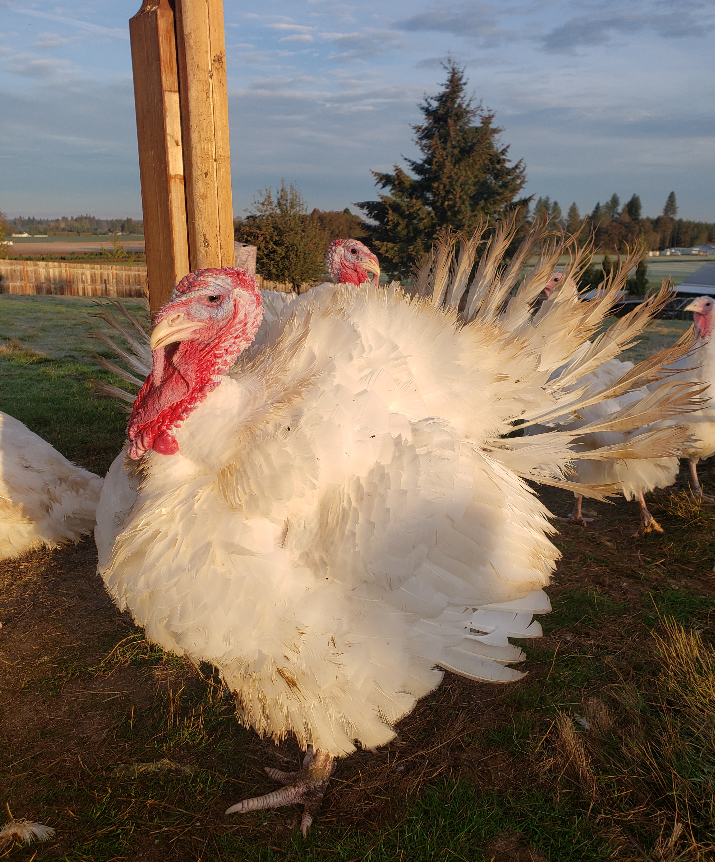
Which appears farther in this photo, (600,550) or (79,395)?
(79,395)

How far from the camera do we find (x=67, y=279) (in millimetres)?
23641

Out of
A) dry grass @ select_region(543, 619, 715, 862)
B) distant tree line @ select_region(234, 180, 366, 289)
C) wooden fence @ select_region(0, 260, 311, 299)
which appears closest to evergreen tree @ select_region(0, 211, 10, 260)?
wooden fence @ select_region(0, 260, 311, 299)

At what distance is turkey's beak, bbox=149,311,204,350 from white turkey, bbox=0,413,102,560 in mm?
2570

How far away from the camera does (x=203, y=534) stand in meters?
2.02

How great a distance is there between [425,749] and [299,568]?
1230 mm

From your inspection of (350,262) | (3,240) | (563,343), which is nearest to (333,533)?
(563,343)

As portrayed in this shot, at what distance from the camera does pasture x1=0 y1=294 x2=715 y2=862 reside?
2205 millimetres

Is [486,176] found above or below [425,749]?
above

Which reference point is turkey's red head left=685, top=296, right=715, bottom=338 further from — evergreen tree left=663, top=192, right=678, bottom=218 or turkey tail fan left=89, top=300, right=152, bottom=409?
evergreen tree left=663, top=192, right=678, bottom=218

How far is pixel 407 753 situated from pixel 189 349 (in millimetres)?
Result: 2057

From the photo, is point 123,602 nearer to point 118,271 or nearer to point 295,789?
point 295,789

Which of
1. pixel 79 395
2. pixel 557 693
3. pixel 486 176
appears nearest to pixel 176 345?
pixel 557 693

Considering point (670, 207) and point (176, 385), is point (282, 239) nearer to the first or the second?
point (176, 385)

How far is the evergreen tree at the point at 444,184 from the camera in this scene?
1004 inches
